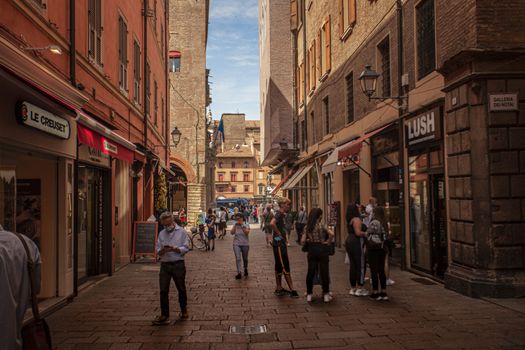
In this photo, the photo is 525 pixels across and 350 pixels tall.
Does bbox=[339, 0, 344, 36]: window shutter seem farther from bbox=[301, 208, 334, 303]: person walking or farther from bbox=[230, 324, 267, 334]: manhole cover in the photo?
bbox=[230, 324, 267, 334]: manhole cover

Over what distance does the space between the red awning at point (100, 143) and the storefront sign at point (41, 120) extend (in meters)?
0.26

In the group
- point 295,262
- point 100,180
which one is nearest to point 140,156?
point 100,180

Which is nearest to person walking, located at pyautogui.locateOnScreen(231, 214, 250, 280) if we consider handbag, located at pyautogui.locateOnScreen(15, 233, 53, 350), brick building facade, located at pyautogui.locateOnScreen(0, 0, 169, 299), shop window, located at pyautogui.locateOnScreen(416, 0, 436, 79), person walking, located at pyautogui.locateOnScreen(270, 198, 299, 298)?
person walking, located at pyautogui.locateOnScreen(270, 198, 299, 298)

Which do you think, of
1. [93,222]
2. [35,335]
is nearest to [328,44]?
[93,222]

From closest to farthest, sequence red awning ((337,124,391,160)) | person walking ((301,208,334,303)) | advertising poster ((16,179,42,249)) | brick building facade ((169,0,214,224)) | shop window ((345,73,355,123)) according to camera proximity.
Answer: advertising poster ((16,179,42,249)) → person walking ((301,208,334,303)) → red awning ((337,124,391,160)) → shop window ((345,73,355,123)) → brick building facade ((169,0,214,224))

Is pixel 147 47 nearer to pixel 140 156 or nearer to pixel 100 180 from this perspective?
pixel 140 156

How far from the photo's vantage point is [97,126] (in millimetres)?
9336

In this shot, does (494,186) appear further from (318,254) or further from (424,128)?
(318,254)

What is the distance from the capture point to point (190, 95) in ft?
130

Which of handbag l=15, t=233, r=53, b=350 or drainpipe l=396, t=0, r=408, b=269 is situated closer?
handbag l=15, t=233, r=53, b=350

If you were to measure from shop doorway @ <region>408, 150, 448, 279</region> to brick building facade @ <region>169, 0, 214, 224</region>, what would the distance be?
27975 mm

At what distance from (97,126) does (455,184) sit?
6600 mm

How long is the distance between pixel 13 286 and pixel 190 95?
36.6 metres

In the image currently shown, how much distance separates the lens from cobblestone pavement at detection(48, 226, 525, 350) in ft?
20.1
